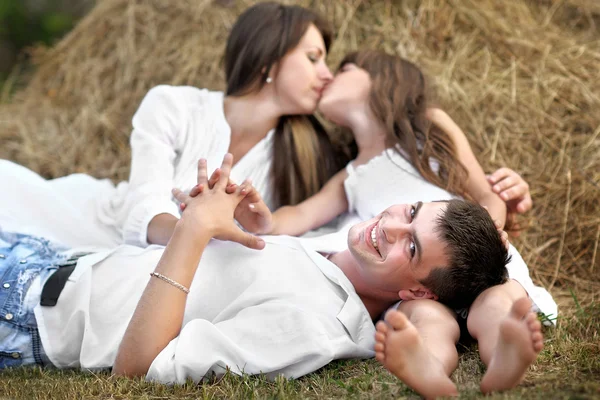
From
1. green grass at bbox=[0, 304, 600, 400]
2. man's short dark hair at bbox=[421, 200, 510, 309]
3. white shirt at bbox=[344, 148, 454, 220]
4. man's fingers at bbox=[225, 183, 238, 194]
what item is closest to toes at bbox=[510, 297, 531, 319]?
green grass at bbox=[0, 304, 600, 400]

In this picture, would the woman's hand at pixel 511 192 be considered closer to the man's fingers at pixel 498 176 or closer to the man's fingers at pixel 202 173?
the man's fingers at pixel 498 176

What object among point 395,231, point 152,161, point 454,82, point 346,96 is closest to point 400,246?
point 395,231

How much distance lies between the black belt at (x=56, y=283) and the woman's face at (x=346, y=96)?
1309 millimetres

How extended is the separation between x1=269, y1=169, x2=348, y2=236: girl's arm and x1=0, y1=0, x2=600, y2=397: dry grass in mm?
785

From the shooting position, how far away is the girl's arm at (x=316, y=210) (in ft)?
9.21

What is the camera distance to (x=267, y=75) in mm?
3125

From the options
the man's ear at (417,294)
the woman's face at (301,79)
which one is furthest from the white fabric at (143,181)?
the man's ear at (417,294)

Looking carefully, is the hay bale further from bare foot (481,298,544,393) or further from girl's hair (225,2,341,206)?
bare foot (481,298,544,393)

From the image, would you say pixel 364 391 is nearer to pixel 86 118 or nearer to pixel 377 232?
pixel 377 232

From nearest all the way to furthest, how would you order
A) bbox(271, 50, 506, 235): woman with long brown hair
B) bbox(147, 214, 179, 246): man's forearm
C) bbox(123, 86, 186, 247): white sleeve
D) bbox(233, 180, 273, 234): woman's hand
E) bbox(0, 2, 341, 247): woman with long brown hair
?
bbox(233, 180, 273, 234): woman's hand, bbox(147, 214, 179, 246): man's forearm, bbox(123, 86, 186, 247): white sleeve, bbox(271, 50, 506, 235): woman with long brown hair, bbox(0, 2, 341, 247): woman with long brown hair

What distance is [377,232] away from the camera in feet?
6.87

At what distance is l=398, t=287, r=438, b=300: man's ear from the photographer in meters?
2.12

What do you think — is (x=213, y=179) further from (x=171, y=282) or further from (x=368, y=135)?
(x=368, y=135)

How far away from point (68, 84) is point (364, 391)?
10.8ft
